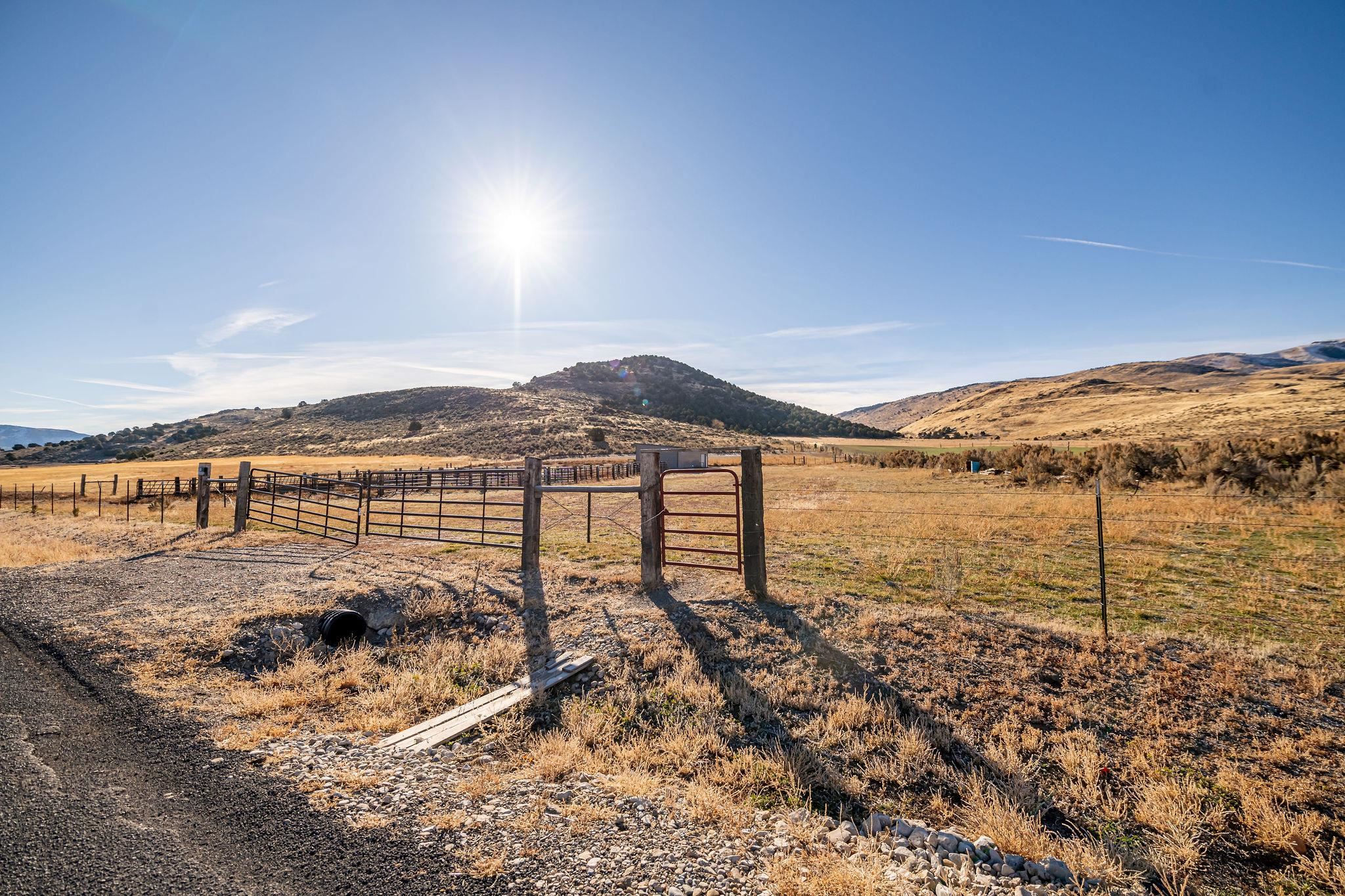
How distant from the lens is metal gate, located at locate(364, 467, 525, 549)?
11578 millimetres

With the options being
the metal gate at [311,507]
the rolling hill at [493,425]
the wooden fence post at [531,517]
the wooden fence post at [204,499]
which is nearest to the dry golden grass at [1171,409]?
the rolling hill at [493,425]

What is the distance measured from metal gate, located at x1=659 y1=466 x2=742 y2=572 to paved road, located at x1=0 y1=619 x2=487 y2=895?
3281 mm

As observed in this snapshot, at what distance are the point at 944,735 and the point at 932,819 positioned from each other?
41.3 inches

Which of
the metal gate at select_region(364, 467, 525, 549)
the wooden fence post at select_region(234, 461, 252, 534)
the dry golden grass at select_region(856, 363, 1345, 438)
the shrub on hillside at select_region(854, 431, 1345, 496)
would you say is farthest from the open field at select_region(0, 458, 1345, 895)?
the dry golden grass at select_region(856, 363, 1345, 438)

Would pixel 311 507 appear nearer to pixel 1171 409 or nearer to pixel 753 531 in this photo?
pixel 753 531

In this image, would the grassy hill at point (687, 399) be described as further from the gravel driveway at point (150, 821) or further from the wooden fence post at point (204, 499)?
the gravel driveway at point (150, 821)

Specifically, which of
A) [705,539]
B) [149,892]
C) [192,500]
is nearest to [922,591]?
[705,539]

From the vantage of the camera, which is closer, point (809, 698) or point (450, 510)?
point (809, 698)

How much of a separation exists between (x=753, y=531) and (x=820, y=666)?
2.59 m

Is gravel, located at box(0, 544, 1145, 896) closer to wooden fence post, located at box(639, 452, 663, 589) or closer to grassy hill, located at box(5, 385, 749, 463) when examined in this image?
wooden fence post, located at box(639, 452, 663, 589)

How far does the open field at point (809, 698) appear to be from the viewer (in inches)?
140

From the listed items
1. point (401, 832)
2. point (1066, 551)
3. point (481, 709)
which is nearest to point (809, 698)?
point (481, 709)

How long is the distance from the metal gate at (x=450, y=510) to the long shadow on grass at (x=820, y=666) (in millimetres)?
3881

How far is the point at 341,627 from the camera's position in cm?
728
